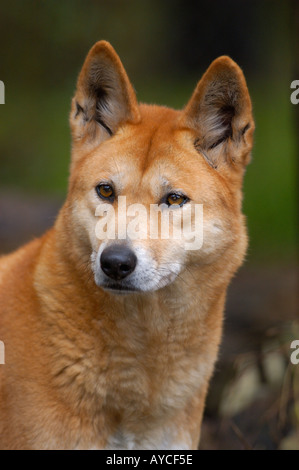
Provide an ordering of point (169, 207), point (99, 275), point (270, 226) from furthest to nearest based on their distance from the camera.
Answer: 1. point (270, 226)
2. point (169, 207)
3. point (99, 275)

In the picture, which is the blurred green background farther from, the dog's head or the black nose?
the black nose

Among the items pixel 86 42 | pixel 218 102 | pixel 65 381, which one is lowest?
A: pixel 65 381

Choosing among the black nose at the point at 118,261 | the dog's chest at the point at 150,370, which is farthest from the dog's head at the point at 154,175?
the dog's chest at the point at 150,370

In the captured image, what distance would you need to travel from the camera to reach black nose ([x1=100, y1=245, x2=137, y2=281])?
9.20 ft

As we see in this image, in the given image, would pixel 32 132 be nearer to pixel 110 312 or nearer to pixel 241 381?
pixel 241 381

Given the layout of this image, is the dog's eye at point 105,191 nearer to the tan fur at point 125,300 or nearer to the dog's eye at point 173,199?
the tan fur at point 125,300

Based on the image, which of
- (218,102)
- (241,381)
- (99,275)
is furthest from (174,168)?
(241,381)

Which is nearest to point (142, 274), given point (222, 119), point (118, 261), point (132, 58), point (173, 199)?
point (118, 261)

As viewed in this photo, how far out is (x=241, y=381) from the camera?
14.5ft

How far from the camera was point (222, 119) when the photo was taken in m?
3.31

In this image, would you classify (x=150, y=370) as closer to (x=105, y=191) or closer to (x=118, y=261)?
(x=118, y=261)

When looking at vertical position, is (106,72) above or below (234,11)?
below

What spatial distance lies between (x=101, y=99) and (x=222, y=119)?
63cm

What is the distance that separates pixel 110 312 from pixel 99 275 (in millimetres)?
328
